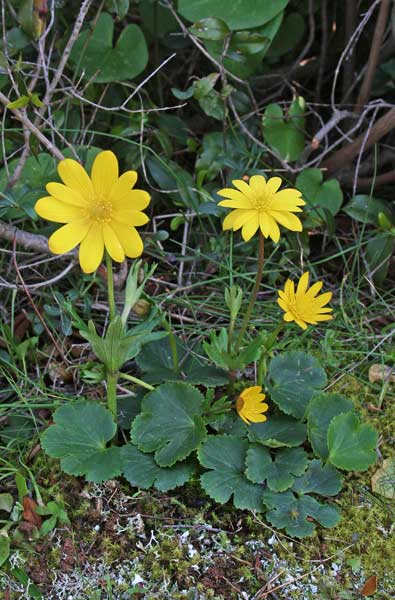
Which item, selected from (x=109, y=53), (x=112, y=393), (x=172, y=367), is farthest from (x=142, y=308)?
(x=109, y=53)

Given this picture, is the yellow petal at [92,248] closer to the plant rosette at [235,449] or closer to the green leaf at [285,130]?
the plant rosette at [235,449]

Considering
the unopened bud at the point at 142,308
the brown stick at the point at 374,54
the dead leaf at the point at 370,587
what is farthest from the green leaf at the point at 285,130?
the dead leaf at the point at 370,587

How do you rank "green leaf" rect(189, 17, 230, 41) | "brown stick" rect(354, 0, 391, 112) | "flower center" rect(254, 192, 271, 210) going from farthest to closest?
"brown stick" rect(354, 0, 391, 112), "green leaf" rect(189, 17, 230, 41), "flower center" rect(254, 192, 271, 210)

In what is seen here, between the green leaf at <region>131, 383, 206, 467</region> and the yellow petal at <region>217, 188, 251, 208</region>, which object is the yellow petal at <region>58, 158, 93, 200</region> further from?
the green leaf at <region>131, 383, 206, 467</region>

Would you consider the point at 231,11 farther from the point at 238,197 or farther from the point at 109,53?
the point at 238,197

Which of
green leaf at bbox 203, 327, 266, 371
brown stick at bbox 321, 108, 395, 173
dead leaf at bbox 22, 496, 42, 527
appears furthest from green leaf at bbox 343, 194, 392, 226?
dead leaf at bbox 22, 496, 42, 527

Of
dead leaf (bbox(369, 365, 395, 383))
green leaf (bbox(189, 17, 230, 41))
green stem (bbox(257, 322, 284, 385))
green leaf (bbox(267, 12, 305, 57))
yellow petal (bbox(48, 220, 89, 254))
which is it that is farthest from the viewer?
green leaf (bbox(267, 12, 305, 57))
